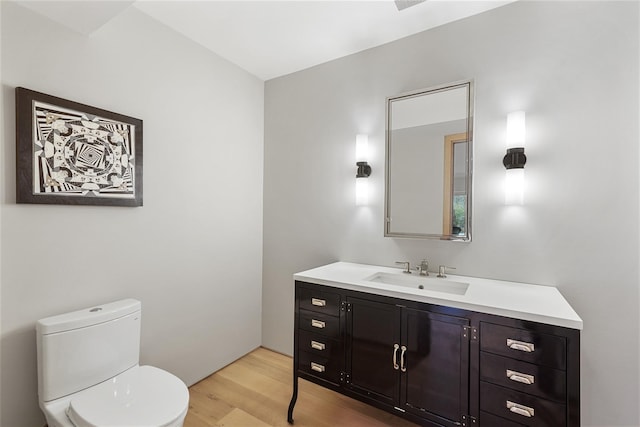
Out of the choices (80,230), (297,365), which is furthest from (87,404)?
(297,365)

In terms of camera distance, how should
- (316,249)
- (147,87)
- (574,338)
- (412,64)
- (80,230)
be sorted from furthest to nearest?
1. (316,249)
2. (412,64)
3. (147,87)
4. (80,230)
5. (574,338)

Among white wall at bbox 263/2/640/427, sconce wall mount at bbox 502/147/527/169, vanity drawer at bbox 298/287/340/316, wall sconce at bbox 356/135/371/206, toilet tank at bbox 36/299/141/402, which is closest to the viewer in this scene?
toilet tank at bbox 36/299/141/402

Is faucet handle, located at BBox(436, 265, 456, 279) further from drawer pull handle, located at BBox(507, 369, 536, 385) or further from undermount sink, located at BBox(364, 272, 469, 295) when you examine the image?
drawer pull handle, located at BBox(507, 369, 536, 385)

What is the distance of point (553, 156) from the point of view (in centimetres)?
172

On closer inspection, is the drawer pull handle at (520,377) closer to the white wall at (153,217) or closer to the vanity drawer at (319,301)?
the vanity drawer at (319,301)

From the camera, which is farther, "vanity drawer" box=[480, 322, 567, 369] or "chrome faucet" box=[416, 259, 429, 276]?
"chrome faucet" box=[416, 259, 429, 276]

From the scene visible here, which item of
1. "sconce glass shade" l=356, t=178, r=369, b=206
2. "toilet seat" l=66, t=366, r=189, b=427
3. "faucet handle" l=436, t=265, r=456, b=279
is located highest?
"sconce glass shade" l=356, t=178, r=369, b=206

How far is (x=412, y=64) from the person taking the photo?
2164mm

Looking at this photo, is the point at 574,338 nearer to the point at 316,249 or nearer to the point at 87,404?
the point at 316,249

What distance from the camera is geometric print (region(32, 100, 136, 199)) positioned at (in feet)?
4.96

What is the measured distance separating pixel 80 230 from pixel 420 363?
197 cm

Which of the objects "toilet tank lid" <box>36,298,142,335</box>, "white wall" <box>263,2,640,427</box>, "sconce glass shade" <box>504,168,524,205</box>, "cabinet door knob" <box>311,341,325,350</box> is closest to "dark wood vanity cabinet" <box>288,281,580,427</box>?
"cabinet door knob" <box>311,341,325,350</box>

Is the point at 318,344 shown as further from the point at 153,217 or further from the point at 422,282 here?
the point at 153,217

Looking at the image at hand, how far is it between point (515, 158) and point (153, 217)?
7.48 ft
